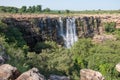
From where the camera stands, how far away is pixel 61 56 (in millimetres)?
26188

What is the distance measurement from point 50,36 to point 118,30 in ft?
52.4

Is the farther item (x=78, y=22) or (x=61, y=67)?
(x=78, y=22)

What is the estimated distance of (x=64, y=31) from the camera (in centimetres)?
4450

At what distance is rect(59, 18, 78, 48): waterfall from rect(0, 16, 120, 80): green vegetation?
20.6ft

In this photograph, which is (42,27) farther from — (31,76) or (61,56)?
(31,76)

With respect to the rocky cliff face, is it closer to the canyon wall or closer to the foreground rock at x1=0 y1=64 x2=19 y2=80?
the canyon wall

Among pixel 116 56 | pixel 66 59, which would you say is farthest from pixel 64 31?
pixel 66 59

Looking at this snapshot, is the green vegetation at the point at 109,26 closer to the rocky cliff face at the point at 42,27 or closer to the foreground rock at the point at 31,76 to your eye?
the rocky cliff face at the point at 42,27

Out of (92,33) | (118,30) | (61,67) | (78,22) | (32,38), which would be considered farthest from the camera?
(118,30)

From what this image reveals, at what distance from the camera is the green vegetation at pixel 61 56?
72.7 ft

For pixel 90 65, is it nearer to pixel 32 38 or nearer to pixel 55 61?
pixel 55 61

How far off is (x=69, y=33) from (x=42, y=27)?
5965 millimetres

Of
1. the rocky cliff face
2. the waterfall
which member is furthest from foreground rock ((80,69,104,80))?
the waterfall

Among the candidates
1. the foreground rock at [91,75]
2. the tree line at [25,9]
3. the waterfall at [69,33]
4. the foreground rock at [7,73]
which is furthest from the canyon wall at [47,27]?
the foreground rock at [7,73]
